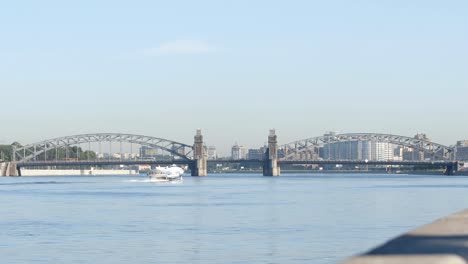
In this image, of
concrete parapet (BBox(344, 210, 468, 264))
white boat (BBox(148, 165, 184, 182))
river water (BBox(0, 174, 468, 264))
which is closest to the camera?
concrete parapet (BBox(344, 210, 468, 264))

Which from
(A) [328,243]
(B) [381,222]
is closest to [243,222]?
(B) [381,222]

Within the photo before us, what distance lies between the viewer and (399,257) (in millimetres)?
13883

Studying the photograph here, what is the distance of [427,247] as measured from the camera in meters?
15.8

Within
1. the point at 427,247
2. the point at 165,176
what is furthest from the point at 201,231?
the point at 165,176

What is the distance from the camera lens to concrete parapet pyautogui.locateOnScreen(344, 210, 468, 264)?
44.8 ft

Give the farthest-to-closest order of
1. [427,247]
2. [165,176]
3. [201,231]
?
[165,176]
[201,231]
[427,247]

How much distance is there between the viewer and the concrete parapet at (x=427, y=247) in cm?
1364

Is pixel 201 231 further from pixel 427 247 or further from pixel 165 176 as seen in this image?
pixel 165 176

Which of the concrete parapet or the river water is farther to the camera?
the river water

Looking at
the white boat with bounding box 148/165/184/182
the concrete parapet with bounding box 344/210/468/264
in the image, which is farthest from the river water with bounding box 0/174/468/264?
the white boat with bounding box 148/165/184/182

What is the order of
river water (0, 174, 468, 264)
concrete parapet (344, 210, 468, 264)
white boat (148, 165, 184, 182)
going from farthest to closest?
white boat (148, 165, 184, 182)
river water (0, 174, 468, 264)
concrete parapet (344, 210, 468, 264)

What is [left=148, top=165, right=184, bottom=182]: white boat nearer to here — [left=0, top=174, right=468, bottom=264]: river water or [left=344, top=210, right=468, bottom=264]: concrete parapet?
[left=0, top=174, right=468, bottom=264]: river water

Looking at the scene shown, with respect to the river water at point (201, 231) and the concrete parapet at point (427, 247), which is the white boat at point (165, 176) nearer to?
the river water at point (201, 231)

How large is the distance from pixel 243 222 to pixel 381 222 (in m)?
5.43
